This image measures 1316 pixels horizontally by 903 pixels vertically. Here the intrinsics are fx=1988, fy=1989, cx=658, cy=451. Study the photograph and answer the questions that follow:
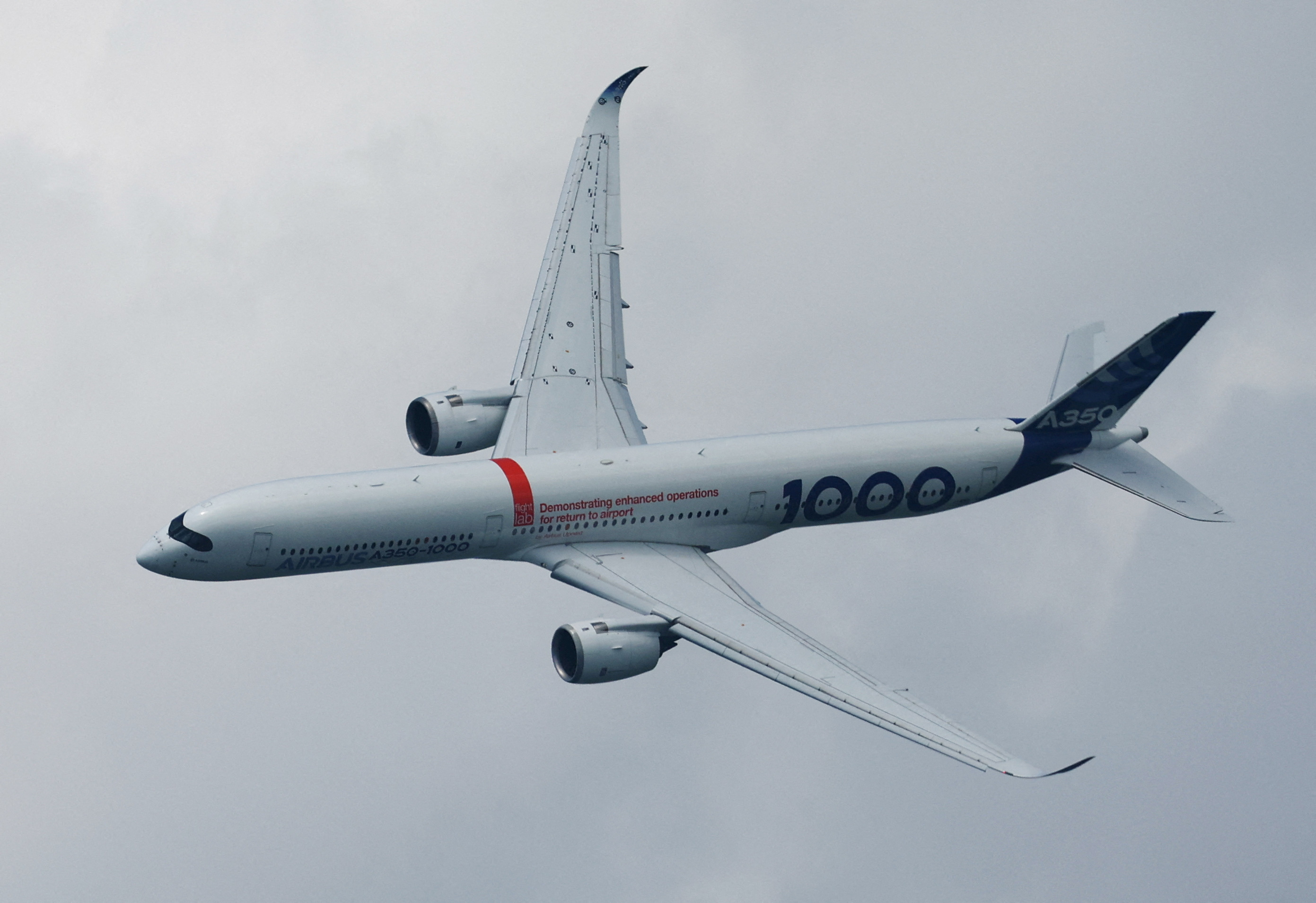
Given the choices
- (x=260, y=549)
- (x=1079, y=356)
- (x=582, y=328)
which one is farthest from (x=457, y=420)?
(x=1079, y=356)

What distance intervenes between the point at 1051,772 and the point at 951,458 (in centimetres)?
1661

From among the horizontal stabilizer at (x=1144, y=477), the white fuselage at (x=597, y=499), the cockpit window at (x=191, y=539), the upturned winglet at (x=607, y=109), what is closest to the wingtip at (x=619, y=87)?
the upturned winglet at (x=607, y=109)

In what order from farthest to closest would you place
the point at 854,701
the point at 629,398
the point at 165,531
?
the point at 629,398
the point at 165,531
the point at 854,701

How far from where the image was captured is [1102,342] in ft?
204

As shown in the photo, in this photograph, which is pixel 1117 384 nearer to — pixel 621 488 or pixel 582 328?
pixel 621 488

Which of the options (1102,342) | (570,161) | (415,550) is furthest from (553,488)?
(1102,342)

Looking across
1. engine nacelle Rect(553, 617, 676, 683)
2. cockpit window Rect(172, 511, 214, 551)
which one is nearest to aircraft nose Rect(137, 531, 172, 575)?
cockpit window Rect(172, 511, 214, 551)

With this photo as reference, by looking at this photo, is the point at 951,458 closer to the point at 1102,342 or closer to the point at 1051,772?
the point at 1102,342

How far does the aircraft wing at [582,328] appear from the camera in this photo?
5972 centimetres

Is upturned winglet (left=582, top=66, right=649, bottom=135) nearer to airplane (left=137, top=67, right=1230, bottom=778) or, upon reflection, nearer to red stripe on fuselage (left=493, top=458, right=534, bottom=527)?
airplane (left=137, top=67, right=1230, bottom=778)

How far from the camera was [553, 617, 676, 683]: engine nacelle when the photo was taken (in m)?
51.1

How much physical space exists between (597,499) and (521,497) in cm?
225

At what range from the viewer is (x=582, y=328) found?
62.1m

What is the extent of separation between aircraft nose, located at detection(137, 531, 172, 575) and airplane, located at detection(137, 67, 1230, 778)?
6cm
